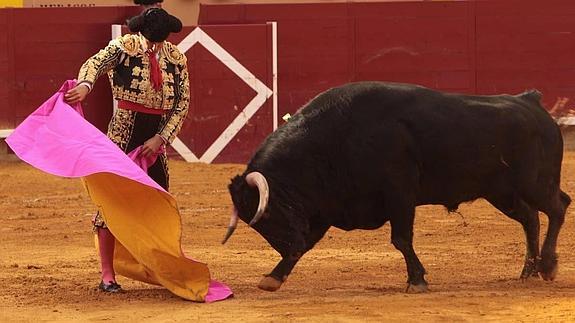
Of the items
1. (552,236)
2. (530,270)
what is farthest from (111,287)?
(552,236)

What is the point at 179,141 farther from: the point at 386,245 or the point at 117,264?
the point at 117,264

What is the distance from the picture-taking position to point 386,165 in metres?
5.63

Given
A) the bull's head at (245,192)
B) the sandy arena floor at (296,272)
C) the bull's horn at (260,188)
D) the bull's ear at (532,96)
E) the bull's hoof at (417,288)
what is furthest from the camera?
the bull's ear at (532,96)

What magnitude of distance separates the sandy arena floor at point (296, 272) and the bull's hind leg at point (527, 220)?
0.10m

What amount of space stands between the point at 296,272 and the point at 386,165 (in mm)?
914

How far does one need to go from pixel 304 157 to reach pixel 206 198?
3.76 metres

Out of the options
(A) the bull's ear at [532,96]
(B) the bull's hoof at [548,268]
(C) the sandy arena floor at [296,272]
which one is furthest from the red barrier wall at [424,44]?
(B) the bull's hoof at [548,268]

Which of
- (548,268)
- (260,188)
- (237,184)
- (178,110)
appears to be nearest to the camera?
(260,188)

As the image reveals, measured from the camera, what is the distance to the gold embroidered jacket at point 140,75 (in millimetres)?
5539

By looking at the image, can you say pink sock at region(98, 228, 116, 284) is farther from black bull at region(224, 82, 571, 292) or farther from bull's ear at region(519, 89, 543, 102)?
bull's ear at region(519, 89, 543, 102)

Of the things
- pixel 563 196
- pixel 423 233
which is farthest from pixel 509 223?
pixel 563 196

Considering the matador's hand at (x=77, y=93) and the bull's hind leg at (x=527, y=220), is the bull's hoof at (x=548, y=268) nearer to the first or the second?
the bull's hind leg at (x=527, y=220)

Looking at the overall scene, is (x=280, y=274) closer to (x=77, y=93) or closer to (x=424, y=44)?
(x=77, y=93)

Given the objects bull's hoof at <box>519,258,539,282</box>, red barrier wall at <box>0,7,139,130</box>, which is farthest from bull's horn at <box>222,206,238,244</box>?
red barrier wall at <box>0,7,139,130</box>
